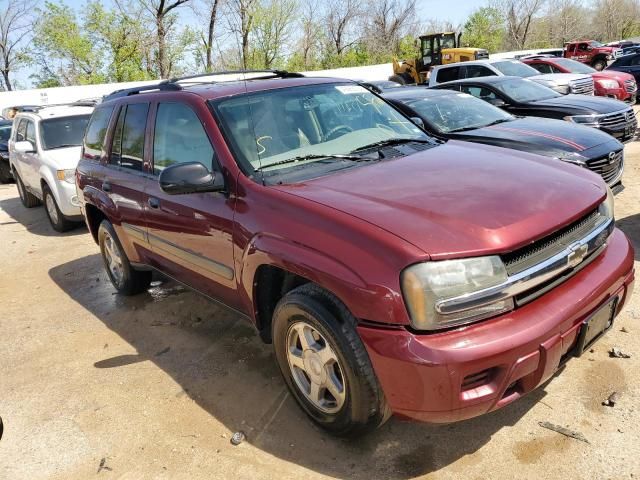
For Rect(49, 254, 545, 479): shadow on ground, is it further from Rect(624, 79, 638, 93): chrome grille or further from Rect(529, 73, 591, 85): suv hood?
Rect(624, 79, 638, 93): chrome grille

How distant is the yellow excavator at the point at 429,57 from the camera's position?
2372cm

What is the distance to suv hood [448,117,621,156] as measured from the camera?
572 centimetres

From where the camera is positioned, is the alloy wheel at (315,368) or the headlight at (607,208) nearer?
the alloy wheel at (315,368)

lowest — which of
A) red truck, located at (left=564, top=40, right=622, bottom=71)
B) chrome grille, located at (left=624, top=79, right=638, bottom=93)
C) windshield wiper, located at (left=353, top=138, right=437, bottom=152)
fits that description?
chrome grille, located at (left=624, top=79, right=638, bottom=93)

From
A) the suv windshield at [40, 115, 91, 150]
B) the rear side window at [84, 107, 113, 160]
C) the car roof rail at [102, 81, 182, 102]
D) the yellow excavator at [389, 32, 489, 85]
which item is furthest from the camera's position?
the yellow excavator at [389, 32, 489, 85]

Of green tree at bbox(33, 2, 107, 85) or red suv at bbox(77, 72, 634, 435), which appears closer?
red suv at bbox(77, 72, 634, 435)

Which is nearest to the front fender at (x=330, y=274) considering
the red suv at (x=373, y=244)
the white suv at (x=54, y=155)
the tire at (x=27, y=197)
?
the red suv at (x=373, y=244)

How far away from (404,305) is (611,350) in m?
Result: 1.91

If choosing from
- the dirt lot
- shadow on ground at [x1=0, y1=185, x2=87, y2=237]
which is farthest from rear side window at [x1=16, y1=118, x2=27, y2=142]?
the dirt lot

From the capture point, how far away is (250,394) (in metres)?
3.30

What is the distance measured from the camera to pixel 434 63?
80.9 ft

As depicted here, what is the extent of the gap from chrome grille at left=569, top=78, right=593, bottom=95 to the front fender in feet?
34.8

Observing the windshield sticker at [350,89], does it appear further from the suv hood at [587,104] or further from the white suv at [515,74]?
the white suv at [515,74]

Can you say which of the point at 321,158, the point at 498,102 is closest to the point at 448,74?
the point at 498,102
